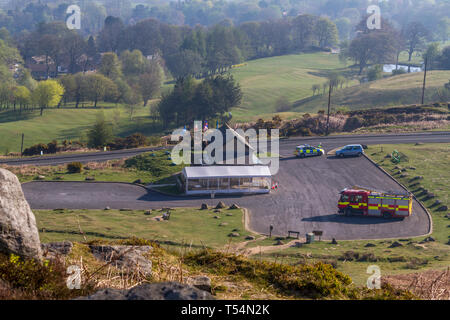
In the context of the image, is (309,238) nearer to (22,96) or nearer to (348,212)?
(348,212)

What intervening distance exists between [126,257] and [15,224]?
122 inches

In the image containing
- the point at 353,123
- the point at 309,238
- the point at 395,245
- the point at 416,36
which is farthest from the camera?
the point at 416,36

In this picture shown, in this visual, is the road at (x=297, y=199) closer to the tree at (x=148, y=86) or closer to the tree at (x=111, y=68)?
the tree at (x=148, y=86)

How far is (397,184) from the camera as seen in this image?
44.7 meters

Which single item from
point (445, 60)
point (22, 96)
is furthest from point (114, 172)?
point (445, 60)

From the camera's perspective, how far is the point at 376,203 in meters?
36.6

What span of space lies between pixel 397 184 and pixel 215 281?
37207mm

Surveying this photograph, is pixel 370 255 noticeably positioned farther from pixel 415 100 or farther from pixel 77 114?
pixel 77 114

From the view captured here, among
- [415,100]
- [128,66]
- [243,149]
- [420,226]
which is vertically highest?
[128,66]

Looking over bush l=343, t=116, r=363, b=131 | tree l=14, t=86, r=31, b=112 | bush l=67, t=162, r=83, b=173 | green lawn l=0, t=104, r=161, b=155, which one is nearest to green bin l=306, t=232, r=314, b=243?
bush l=67, t=162, r=83, b=173

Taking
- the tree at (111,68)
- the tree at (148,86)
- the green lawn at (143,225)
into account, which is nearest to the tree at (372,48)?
the tree at (148,86)

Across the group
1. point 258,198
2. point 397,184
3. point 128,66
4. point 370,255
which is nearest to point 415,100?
point 397,184

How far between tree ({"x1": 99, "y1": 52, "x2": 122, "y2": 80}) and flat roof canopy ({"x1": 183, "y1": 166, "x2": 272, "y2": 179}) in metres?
107

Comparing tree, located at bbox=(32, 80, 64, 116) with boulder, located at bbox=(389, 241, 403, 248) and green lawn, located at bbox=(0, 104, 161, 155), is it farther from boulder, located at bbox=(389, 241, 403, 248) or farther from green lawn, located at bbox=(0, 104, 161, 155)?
boulder, located at bbox=(389, 241, 403, 248)
